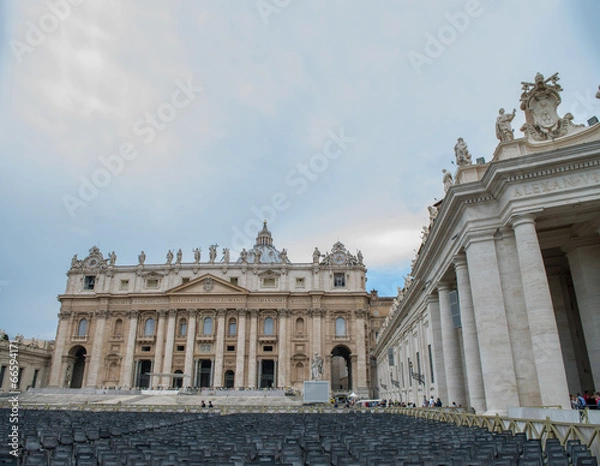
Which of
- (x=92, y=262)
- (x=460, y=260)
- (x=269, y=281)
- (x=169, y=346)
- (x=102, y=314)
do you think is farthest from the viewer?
(x=92, y=262)

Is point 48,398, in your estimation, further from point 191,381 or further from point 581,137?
point 581,137

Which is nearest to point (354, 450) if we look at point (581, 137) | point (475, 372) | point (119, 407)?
point (475, 372)

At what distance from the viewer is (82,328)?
245 feet

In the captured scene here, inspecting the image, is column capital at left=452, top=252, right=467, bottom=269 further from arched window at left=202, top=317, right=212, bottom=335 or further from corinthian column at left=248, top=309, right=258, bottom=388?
arched window at left=202, top=317, right=212, bottom=335

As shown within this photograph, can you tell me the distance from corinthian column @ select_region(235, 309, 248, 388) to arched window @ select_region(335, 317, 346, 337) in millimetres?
14601

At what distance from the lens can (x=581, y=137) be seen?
18.1 m

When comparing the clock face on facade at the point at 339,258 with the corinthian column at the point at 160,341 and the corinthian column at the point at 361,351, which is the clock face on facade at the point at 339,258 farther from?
the corinthian column at the point at 160,341

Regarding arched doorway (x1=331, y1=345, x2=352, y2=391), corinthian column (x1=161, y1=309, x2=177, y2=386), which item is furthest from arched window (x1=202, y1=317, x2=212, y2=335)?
arched doorway (x1=331, y1=345, x2=352, y2=391)

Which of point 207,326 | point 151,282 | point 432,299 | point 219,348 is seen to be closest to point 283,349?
point 219,348

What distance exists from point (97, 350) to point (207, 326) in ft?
58.8

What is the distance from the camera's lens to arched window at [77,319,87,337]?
243 ft

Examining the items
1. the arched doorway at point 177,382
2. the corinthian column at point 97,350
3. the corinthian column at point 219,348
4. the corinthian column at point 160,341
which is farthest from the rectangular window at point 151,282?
the arched doorway at point 177,382

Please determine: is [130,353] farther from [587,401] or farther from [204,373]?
[587,401]

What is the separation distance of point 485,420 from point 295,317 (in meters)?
56.7
